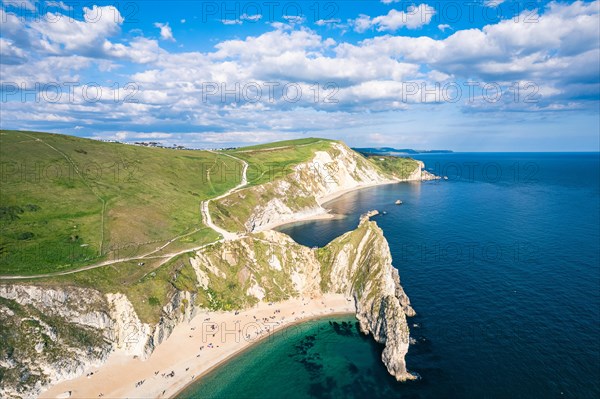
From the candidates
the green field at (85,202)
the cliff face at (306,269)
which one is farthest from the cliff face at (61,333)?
the cliff face at (306,269)

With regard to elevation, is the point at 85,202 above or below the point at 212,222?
above

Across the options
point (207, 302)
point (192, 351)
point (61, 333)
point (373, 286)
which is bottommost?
point (192, 351)

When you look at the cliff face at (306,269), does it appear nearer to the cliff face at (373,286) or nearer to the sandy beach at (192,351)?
the cliff face at (373,286)

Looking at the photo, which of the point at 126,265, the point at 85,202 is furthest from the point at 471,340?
the point at 85,202

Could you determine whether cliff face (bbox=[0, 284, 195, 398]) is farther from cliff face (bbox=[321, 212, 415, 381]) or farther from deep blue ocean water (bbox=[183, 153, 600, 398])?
cliff face (bbox=[321, 212, 415, 381])

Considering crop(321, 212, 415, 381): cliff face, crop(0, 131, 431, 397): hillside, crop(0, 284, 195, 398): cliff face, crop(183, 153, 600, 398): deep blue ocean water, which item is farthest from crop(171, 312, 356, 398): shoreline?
crop(0, 284, 195, 398): cliff face

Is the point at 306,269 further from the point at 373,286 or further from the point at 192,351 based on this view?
the point at 192,351
